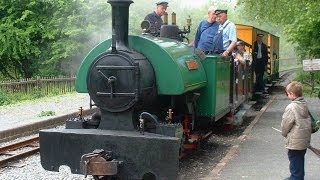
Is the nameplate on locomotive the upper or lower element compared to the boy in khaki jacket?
upper

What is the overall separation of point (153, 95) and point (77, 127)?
1010mm

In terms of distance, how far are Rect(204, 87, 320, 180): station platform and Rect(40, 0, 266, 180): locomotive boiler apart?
3.47 ft

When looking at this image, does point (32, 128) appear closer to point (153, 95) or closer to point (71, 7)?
point (153, 95)

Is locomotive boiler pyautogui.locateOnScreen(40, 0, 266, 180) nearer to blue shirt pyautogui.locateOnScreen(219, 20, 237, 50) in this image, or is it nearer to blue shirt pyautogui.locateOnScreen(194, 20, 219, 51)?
blue shirt pyautogui.locateOnScreen(194, 20, 219, 51)

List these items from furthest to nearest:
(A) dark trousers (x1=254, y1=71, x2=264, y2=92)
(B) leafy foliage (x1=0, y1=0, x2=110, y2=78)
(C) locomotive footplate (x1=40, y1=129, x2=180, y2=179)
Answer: (B) leafy foliage (x1=0, y1=0, x2=110, y2=78) < (A) dark trousers (x1=254, y1=71, x2=264, y2=92) < (C) locomotive footplate (x1=40, y1=129, x2=180, y2=179)

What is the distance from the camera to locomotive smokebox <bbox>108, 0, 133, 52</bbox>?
5.90 metres

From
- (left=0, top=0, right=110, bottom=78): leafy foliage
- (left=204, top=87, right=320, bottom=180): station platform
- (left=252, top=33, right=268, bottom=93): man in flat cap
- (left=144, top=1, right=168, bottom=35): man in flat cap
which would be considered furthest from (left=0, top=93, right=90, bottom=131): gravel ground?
(left=0, top=0, right=110, bottom=78): leafy foliage

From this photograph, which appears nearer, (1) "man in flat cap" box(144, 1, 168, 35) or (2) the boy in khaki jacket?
(2) the boy in khaki jacket

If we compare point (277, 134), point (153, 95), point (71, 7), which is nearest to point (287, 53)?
point (71, 7)

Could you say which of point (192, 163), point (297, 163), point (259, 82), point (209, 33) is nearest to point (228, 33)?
point (209, 33)

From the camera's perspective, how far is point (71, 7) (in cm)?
2425

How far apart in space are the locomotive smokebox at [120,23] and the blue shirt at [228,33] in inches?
145

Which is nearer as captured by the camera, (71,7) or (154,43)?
(154,43)

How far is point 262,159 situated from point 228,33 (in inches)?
109
